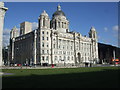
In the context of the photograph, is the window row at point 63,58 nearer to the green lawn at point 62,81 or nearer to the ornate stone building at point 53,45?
the ornate stone building at point 53,45

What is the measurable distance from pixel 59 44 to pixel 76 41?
16833 millimetres

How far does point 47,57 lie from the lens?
312 feet

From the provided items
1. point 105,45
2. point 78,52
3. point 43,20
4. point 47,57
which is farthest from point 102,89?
point 105,45

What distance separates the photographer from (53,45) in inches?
3890

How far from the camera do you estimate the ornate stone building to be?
95.8 m

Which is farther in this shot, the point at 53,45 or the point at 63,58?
the point at 63,58

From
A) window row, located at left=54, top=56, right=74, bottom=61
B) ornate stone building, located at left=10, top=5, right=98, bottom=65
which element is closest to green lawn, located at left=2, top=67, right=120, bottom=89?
ornate stone building, located at left=10, top=5, right=98, bottom=65

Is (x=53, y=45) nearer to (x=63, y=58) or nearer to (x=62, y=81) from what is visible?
(x=63, y=58)

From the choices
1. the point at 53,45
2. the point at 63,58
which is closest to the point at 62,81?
the point at 53,45

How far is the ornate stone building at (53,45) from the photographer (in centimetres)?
9581

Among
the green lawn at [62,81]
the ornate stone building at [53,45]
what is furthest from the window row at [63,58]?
the green lawn at [62,81]

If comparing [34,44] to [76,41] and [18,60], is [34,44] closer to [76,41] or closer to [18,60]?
[18,60]

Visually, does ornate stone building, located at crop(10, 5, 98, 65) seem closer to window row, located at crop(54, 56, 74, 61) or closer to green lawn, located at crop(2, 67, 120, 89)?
window row, located at crop(54, 56, 74, 61)

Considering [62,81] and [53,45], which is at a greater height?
[53,45]
